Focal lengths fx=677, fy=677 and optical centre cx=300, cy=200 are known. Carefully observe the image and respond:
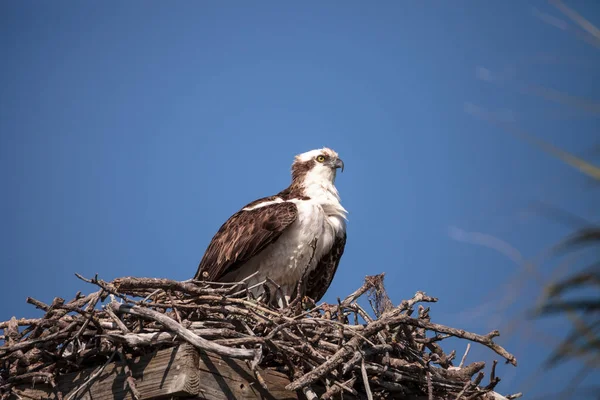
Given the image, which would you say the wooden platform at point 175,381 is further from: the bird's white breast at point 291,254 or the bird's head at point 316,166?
the bird's head at point 316,166

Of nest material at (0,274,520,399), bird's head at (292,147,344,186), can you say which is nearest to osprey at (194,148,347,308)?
bird's head at (292,147,344,186)

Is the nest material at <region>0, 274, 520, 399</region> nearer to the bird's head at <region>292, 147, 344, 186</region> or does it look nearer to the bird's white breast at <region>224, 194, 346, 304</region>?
the bird's white breast at <region>224, 194, 346, 304</region>

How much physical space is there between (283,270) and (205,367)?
2.72 metres

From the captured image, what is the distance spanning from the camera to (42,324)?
3832 millimetres

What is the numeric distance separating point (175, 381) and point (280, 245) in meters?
2.90

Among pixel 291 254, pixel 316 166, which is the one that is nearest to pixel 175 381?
pixel 291 254

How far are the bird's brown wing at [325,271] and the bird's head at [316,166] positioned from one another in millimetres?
911

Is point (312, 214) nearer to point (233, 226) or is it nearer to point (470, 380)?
point (233, 226)

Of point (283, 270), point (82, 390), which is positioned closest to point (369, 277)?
point (283, 270)

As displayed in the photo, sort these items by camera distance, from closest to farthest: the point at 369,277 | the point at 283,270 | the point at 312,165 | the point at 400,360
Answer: the point at 400,360 → the point at 369,277 → the point at 283,270 → the point at 312,165

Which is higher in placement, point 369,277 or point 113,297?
point 369,277

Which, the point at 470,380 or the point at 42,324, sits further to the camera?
the point at 470,380

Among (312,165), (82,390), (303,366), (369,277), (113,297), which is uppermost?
(312,165)

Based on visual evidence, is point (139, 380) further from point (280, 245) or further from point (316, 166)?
point (316, 166)
